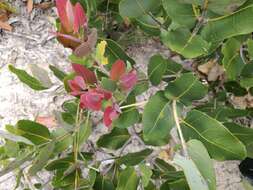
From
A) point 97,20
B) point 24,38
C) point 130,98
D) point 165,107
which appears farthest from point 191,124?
point 24,38

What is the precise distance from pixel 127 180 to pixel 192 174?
0.34 meters

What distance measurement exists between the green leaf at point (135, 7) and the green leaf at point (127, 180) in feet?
1.26

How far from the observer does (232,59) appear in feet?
4.45

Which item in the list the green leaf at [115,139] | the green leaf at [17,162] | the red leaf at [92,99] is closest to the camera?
the red leaf at [92,99]

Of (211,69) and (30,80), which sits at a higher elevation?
(30,80)

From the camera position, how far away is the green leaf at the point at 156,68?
4.10ft

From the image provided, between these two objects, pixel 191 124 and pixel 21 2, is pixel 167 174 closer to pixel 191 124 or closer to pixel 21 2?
pixel 191 124

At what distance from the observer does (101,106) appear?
1.11 m

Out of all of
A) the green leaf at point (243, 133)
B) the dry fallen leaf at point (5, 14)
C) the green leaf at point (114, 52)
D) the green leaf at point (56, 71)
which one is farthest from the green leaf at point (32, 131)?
the dry fallen leaf at point (5, 14)

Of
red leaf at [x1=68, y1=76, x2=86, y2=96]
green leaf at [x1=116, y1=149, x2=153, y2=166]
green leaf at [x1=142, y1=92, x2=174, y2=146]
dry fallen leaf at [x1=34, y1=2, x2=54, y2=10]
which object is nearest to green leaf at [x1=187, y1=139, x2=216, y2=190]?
green leaf at [x1=142, y1=92, x2=174, y2=146]

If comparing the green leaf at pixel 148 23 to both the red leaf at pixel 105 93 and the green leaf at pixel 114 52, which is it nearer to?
the green leaf at pixel 114 52

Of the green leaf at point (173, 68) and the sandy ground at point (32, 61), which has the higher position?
the green leaf at point (173, 68)

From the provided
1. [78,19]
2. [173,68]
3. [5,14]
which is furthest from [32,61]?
[78,19]

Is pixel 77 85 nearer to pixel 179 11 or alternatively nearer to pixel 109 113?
pixel 109 113
